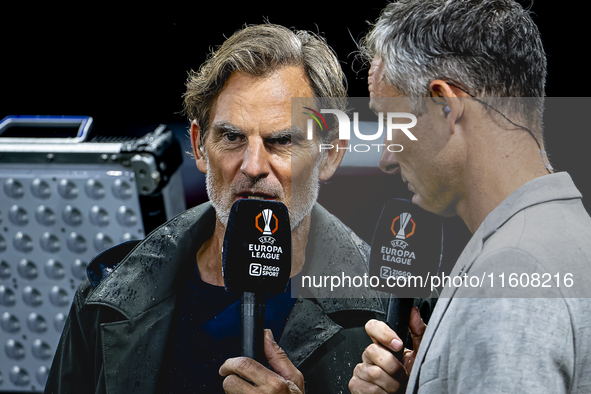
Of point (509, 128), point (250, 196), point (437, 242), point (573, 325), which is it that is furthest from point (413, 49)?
point (573, 325)

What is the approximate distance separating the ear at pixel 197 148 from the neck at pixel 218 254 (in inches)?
6.2

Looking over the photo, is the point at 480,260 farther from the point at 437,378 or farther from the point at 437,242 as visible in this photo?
the point at 437,378

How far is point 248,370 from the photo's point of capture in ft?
3.56

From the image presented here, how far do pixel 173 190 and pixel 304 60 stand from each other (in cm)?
56

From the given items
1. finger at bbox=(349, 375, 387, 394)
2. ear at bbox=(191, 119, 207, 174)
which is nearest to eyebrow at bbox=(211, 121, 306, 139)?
ear at bbox=(191, 119, 207, 174)

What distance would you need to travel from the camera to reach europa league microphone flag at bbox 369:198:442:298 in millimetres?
1092

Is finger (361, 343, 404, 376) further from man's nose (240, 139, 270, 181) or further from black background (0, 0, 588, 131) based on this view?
black background (0, 0, 588, 131)

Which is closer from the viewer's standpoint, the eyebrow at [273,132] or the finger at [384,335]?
the finger at [384,335]

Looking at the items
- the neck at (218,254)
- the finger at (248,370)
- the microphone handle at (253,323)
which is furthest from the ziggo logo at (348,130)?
the finger at (248,370)

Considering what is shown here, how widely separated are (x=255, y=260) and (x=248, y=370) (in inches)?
8.6

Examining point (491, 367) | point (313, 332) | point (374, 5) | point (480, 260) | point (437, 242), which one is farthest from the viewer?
point (374, 5)

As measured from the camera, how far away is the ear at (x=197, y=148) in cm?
146

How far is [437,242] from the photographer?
1.10 meters

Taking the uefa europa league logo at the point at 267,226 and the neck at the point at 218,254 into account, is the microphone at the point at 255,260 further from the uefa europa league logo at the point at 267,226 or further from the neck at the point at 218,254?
the neck at the point at 218,254
